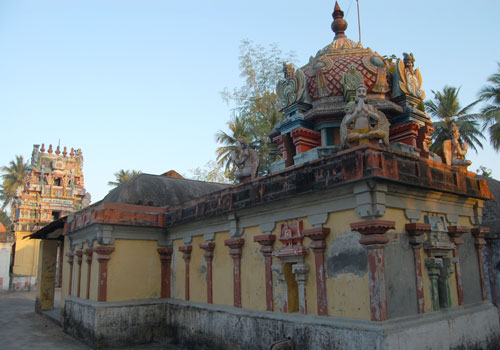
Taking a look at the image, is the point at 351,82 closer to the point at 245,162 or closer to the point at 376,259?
the point at 245,162

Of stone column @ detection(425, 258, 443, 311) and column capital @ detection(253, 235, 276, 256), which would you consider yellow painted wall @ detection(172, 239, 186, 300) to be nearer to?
column capital @ detection(253, 235, 276, 256)

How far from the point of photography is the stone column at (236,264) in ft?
33.3

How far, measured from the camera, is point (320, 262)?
7.92 meters

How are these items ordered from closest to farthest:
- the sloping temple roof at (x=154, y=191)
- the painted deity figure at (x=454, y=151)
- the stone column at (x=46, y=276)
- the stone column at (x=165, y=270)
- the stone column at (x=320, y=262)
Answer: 1. the stone column at (x=320, y=262)
2. the painted deity figure at (x=454, y=151)
3. the stone column at (x=165, y=270)
4. the sloping temple roof at (x=154, y=191)
5. the stone column at (x=46, y=276)

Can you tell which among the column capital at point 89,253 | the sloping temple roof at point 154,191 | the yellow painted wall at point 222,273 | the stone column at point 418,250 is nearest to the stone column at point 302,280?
the stone column at point 418,250

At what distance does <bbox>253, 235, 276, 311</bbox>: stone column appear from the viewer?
360 inches

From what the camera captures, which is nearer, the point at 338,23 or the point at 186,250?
the point at 186,250

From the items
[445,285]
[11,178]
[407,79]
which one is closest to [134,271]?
[445,285]

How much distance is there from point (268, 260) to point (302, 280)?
3.93 ft

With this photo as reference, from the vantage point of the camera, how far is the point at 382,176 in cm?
692

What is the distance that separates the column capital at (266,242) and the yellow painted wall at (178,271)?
13.9ft

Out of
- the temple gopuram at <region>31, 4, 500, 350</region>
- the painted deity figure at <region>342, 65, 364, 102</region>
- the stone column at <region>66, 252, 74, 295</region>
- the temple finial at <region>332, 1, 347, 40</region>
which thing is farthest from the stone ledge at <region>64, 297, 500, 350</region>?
the temple finial at <region>332, 1, 347, 40</region>

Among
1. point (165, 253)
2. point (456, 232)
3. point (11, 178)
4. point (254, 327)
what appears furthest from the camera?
point (11, 178)

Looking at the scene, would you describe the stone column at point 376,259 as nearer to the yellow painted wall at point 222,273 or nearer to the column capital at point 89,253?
the yellow painted wall at point 222,273
